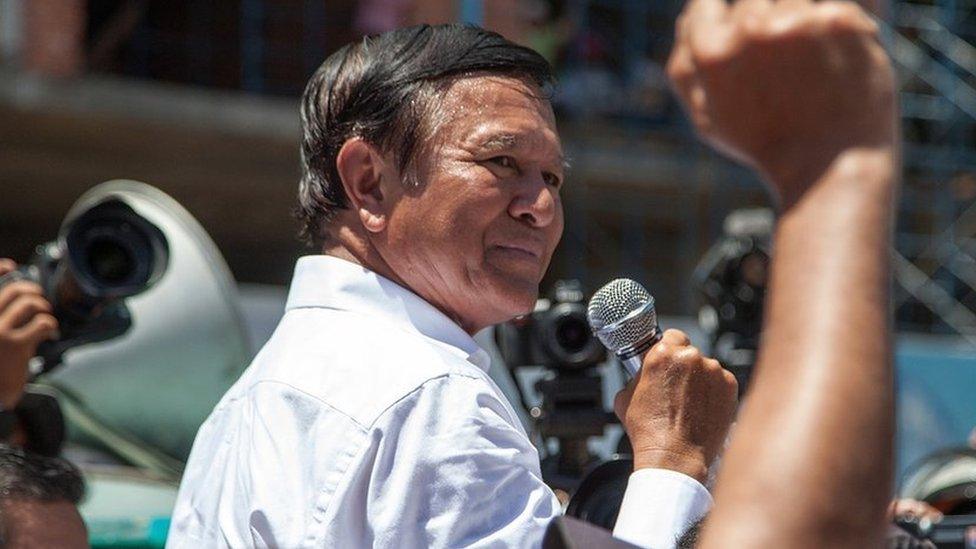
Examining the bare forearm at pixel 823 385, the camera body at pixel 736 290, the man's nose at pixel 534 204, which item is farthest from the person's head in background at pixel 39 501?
the camera body at pixel 736 290

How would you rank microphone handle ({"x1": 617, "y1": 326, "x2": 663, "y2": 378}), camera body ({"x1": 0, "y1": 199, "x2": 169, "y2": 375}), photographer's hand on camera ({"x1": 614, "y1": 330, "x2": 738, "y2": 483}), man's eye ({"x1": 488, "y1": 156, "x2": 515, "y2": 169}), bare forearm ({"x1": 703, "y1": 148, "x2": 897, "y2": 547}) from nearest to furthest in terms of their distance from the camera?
bare forearm ({"x1": 703, "y1": 148, "x2": 897, "y2": 547}) → photographer's hand on camera ({"x1": 614, "y1": 330, "x2": 738, "y2": 483}) → microphone handle ({"x1": 617, "y1": 326, "x2": 663, "y2": 378}) → man's eye ({"x1": 488, "y1": 156, "x2": 515, "y2": 169}) → camera body ({"x1": 0, "y1": 199, "x2": 169, "y2": 375})

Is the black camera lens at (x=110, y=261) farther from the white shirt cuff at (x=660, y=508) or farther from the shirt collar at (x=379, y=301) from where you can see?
the white shirt cuff at (x=660, y=508)

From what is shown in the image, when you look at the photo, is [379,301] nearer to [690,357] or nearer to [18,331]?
[690,357]

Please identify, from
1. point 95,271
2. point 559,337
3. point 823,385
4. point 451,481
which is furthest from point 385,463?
point 95,271

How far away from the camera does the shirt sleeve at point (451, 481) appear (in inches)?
54.4

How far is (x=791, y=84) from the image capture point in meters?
0.84

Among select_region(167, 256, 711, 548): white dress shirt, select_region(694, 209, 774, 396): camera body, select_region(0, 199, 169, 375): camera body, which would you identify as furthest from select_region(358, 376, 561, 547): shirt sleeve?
select_region(694, 209, 774, 396): camera body

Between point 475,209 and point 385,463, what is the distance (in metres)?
0.40

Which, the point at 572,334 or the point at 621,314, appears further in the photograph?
the point at 572,334

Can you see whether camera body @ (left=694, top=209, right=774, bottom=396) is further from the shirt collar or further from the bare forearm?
the bare forearm

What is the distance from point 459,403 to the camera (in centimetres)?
147

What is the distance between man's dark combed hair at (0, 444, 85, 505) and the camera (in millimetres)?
1790

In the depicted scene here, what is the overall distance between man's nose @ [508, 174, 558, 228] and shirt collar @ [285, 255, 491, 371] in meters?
0.16

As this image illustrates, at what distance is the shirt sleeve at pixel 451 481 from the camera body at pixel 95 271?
116cm
